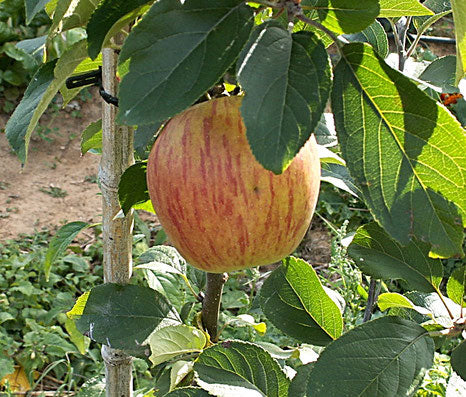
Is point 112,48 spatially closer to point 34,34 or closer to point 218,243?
point 218,243

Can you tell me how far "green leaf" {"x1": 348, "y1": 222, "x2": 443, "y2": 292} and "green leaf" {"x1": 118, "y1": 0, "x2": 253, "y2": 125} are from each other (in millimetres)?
314

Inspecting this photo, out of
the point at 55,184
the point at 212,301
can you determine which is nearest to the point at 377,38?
the point at 212,301

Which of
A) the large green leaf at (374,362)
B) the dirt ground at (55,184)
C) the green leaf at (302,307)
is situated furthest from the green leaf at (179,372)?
the dirt ground at (55,184)

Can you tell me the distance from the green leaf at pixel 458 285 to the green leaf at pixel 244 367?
22 centimetres

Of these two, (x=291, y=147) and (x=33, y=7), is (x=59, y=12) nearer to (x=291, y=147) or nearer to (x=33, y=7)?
(x=33, y=7)

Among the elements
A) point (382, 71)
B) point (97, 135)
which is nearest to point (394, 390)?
point (382, 71)

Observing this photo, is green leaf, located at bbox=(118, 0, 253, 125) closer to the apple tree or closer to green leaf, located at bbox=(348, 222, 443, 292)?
the apple tree

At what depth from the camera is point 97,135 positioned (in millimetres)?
963

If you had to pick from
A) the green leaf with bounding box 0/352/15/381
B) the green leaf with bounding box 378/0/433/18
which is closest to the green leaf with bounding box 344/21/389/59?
the green leaf with bounding box 378/0/433/18

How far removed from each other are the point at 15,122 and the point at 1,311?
6.29 feet

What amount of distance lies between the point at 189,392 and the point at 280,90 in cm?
42

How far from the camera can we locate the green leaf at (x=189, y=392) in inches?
29.6

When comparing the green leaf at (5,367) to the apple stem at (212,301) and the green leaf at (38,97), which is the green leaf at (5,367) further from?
the green leaf at (38,97)

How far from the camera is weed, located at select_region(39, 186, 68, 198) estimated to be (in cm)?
348
